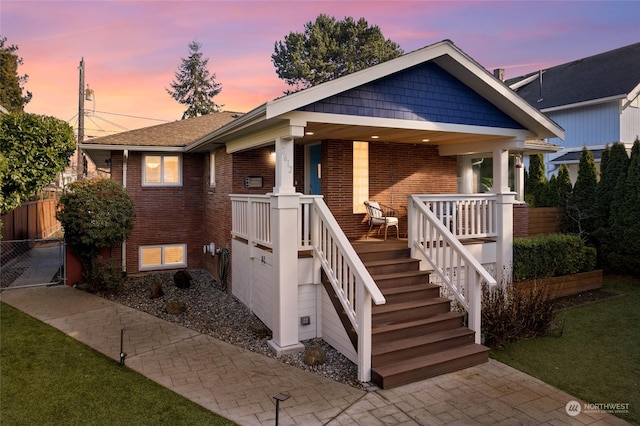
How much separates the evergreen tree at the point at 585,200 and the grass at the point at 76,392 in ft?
38.3

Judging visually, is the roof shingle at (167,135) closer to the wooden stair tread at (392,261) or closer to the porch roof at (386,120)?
the porch roof at (386,120)

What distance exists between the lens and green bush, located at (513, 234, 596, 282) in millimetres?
9551

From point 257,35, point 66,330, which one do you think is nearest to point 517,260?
point 66,330

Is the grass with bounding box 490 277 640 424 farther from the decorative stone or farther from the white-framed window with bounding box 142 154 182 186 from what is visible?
the white-framed window with bounding box 142 154 182 186

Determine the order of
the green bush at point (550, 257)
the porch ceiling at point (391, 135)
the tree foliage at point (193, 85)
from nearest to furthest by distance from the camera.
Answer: the porch ceiling at point (391, 135) → the green bush at point (550, 257) → the tree foliage at point (193, 85)

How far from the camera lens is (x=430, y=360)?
18.4 feet

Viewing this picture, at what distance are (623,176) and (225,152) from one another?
10.8 metres

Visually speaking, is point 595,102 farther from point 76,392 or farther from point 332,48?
point 76,392

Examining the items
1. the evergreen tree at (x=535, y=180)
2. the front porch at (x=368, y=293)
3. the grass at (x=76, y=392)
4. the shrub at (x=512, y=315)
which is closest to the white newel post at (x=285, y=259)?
the front porch at (x=368, y=293)

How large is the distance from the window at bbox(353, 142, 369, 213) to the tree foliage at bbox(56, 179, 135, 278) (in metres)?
5.69

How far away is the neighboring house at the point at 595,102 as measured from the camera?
60.3 ft

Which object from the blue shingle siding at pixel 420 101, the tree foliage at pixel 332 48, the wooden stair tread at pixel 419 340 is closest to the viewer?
the wooden stair tread at pixel 419 340

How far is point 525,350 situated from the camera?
6461 mm

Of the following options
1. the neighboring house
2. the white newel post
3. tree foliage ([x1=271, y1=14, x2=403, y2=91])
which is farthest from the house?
tree foliage ([x1=271, y1=14, x2=403, y2=91])
